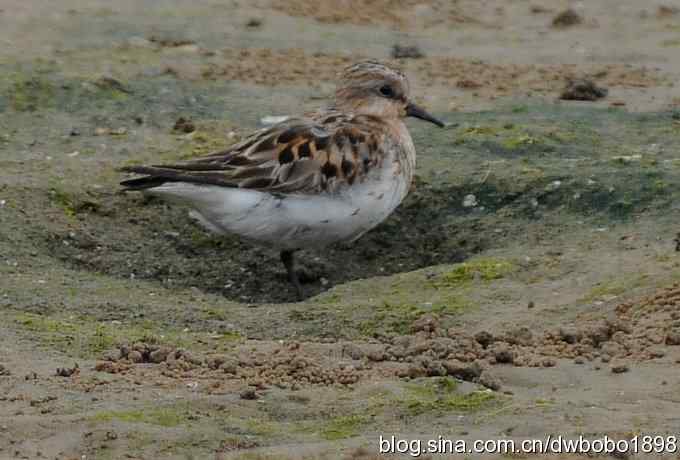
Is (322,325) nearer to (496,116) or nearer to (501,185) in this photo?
(501,185)

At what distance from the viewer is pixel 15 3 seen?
13180 mm

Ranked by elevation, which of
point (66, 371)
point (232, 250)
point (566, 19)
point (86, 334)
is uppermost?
point (566, 19)

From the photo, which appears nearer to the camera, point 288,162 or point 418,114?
point 288,162

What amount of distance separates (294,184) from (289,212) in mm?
145

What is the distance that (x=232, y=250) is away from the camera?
29.7 ft

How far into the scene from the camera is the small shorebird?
8344 millimetres

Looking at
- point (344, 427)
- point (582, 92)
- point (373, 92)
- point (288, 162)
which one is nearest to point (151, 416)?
point (344, 427)

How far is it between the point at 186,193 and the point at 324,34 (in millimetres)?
4949

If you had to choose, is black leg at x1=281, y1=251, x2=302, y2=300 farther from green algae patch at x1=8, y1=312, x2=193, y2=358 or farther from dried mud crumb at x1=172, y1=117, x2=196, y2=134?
dried mud crumb at x1=172, y1=117, x2=196, y2=134

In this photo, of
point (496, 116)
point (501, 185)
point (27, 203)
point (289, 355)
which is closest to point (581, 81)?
point (496, 116)

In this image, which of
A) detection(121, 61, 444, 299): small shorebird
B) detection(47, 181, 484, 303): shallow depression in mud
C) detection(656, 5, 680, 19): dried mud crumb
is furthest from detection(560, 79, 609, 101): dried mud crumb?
detection(656, 5, 680, 19): dried mud crumb

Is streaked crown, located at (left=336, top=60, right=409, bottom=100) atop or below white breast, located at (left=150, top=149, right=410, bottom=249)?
atop

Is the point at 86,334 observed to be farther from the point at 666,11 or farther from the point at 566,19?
the point at 666,11

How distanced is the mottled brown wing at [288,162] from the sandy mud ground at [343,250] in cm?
54
